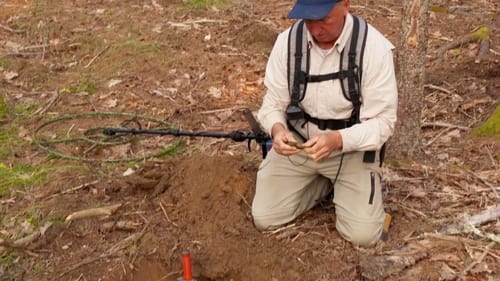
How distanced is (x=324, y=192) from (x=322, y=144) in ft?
3.19

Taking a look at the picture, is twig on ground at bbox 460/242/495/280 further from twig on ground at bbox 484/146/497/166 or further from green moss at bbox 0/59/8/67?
green moss at bbox 0/59/8/67

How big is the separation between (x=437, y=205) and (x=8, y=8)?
314 inches

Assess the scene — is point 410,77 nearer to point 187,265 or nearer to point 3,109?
point 187,265

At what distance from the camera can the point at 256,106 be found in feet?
23.9

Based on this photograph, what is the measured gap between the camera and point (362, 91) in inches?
170

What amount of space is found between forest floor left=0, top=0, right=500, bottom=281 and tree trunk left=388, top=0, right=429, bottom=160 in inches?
7.3

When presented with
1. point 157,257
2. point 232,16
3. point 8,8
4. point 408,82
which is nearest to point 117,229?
point 157,257

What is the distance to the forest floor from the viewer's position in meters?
4.45

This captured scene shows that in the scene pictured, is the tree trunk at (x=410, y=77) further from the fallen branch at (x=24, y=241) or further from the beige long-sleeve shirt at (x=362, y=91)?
the fallen branch at (x=24, y=241)

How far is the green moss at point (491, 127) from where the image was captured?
5.89m

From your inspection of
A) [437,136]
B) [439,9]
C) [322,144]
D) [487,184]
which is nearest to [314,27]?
[322,144]

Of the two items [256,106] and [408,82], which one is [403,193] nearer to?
[408,82]

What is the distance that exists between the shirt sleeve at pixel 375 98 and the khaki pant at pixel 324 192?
38 centimetres

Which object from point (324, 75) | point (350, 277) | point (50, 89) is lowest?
point (50, 89)
